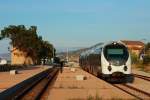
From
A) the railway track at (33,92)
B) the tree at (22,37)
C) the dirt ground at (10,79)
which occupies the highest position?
the tree at (22,37)

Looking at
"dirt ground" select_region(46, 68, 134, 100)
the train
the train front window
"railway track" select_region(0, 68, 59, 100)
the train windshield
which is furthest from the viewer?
the train front window

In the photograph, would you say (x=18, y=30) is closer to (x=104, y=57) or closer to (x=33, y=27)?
(x=33, y=27)

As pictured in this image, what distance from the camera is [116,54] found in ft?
115

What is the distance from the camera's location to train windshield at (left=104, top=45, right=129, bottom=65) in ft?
114

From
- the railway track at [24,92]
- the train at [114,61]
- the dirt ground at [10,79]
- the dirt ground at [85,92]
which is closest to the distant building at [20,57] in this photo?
the dirt ground at [10,79]

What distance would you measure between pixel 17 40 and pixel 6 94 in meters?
85.7

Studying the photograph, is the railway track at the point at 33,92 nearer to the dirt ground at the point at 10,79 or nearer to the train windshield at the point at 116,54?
the dirt ground at the point at 10,79

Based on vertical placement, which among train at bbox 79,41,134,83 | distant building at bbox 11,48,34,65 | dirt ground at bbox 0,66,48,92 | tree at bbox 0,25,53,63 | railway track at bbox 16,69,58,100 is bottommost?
railway track at bbox 16,69,58,100

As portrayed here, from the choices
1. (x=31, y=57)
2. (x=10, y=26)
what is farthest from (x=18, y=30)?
(x=31, y=57)

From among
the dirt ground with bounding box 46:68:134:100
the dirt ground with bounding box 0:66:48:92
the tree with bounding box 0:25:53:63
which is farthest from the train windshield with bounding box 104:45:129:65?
the tree with bounding box 0:25:53:63

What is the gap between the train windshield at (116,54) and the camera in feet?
114

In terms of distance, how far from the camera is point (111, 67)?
34.6 m

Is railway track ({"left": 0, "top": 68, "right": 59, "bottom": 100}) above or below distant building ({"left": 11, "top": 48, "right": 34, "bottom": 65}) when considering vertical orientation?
Result: below

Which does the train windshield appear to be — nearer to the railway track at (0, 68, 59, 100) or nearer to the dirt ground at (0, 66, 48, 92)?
the railway track at (0, 68, 59, 100)
